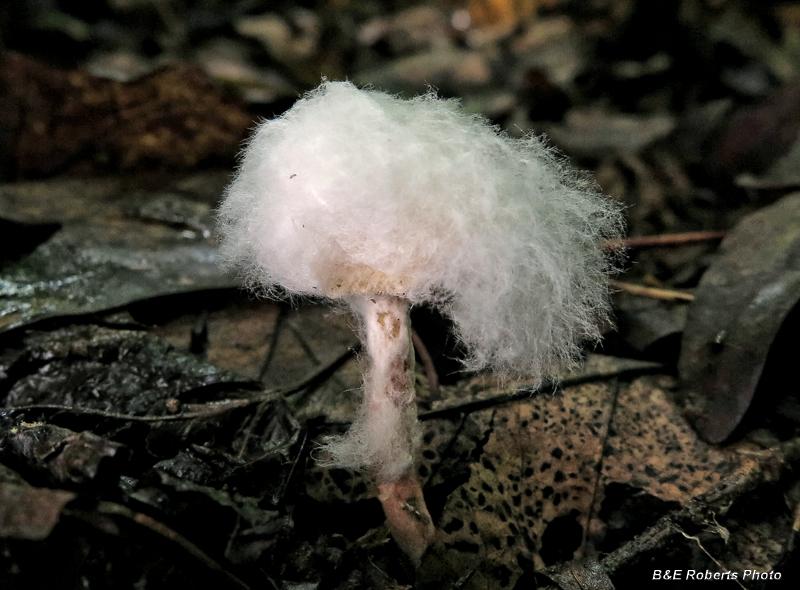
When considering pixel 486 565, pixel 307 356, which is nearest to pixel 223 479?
pixel 307 356

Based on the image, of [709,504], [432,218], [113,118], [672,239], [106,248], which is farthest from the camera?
[113,118]

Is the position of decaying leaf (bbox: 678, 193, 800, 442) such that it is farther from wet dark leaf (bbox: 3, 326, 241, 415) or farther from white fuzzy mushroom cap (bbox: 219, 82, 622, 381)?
wet dark leaf (bbox: 3, 326, 241, 415)

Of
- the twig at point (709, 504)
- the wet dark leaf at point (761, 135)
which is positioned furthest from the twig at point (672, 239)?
the twig at point (709, 504)

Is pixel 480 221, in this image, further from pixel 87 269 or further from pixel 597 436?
pixel 87 269

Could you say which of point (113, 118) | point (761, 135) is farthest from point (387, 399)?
point (761, 135)

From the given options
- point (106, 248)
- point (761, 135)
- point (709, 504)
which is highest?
point (761, 135)

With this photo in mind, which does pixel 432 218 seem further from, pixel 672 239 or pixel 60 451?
pixel 672 239

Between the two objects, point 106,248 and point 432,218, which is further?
point 106,248
